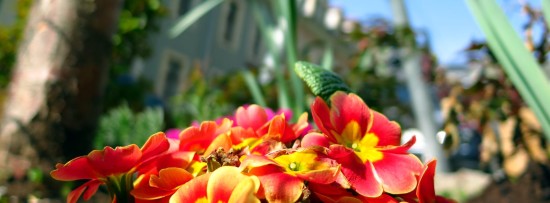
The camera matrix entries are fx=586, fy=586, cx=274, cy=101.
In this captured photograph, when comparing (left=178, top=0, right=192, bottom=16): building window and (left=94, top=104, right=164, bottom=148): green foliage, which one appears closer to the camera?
(left=94, top=104, right=164, bottom=148): green foliage

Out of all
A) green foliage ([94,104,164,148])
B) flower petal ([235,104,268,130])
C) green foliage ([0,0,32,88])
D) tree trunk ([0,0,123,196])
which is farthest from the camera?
green foliage ([0,0,32,88])

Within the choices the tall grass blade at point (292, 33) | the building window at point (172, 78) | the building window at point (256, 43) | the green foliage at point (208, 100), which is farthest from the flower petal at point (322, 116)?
the building window at point (256, 43)

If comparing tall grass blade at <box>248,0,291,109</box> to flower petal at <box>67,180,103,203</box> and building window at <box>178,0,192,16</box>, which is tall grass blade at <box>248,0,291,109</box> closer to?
flower petal at <box>67,180,103,203</box>

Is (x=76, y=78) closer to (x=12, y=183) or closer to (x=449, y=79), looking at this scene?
(x=12, y=183)

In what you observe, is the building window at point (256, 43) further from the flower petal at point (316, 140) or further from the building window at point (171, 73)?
the flower petal at point (316, 140)

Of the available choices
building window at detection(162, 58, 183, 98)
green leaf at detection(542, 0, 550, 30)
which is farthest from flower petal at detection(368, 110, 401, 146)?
building window at detection(162, 58, 183, 98)

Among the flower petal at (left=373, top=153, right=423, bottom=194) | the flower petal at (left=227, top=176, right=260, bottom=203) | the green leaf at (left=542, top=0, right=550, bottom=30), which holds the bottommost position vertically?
the flower petal at (left=373, top=153, right=423, bottom=194)
